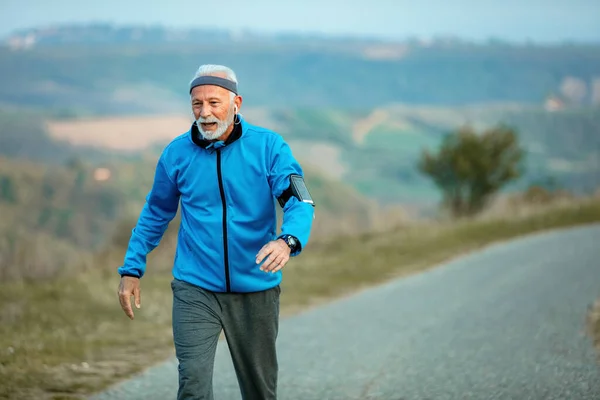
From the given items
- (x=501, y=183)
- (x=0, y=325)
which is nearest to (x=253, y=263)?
(x=0, y=325)

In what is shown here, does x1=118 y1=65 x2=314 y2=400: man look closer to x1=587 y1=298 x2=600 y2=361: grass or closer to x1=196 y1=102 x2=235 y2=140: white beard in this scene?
x1=196 y1=102 x2=235 y2=140: white beard

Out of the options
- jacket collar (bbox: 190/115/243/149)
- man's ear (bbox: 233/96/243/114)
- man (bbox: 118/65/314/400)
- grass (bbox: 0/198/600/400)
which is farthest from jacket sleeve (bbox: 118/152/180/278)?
grass (bbox: 0/198/600/400)

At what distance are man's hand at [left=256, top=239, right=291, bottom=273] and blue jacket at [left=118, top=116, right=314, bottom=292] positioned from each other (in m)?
0.24

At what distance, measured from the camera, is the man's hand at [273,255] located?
441 centimetres

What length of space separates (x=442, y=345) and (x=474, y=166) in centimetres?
2812

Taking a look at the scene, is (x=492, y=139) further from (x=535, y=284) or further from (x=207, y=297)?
(x=207, y=297)

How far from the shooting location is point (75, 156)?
275ft

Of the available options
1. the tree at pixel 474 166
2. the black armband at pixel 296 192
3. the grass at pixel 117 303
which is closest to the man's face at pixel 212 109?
the black armband at pixel 296 192

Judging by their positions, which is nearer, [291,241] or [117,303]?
[291,241]

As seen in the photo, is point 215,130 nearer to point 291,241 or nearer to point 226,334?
point 291,241

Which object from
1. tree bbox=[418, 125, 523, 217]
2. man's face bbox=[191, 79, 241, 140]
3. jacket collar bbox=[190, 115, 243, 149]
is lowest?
jacket collar bbox=[190, 115, 243, 149]

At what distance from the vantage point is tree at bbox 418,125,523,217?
36375mm

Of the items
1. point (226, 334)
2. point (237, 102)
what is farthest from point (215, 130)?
point (226, 334)

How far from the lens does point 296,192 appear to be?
15.2 feet
